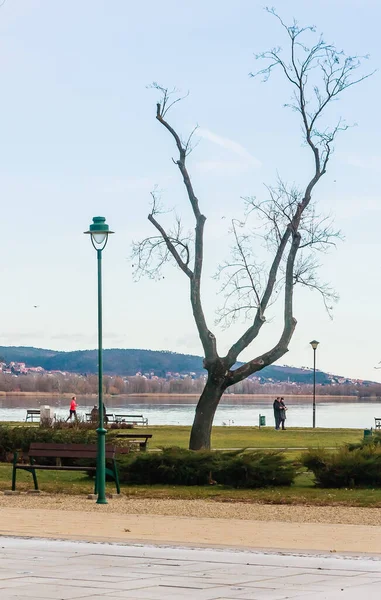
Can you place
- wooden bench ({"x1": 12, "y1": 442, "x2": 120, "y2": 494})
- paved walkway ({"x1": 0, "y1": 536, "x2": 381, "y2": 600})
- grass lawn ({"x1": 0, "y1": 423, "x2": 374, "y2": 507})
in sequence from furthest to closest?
1. wooden bench ({"x1": 12, "y1": 442, "x2": 120, "y2": 494})
2. grass lawn ({"x1": 0, "y1": 423, "x2": 374, "y2": 507})
3. paved walkway ({"x1": 0, "y1": 536, "x2": 381, "y2": 600})

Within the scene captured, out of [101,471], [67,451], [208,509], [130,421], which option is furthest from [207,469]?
[130,421]

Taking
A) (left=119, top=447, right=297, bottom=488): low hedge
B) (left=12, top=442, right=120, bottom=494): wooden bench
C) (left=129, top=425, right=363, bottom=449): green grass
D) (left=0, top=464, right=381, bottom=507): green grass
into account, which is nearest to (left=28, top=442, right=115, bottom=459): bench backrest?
(left=12, top=442, right=120, bottom=494): wooden bench

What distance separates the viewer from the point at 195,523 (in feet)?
50.4

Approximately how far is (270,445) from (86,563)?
87.0ft

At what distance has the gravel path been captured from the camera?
16.4 m

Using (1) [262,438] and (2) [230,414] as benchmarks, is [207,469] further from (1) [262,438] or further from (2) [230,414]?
(2) [230,414]

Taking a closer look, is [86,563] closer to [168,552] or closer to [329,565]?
[168,552]

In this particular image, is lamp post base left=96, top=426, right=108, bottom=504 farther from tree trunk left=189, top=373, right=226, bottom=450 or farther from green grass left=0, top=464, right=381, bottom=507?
tree trunk left=189, top=373, right=226, bottom=450

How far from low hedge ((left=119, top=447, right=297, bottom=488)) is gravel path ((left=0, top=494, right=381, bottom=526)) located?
2436mm

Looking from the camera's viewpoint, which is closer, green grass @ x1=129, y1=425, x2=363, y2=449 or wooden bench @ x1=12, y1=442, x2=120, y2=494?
wooden bench @ x1=12, y1=442, x2=120, y2=494

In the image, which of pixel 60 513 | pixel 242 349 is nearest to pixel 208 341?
pixel 242 349

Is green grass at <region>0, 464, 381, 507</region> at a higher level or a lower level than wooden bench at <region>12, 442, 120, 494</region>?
lower

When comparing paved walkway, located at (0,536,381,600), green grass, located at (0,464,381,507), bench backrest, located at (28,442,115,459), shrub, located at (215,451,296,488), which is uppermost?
bench backrest, located at (28,442,115,459)

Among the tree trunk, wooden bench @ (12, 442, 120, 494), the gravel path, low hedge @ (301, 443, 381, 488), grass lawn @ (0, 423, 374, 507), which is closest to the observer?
the gravel path
